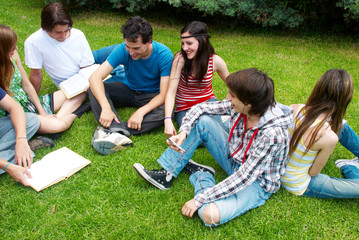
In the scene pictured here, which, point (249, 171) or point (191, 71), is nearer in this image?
point (249, 171)

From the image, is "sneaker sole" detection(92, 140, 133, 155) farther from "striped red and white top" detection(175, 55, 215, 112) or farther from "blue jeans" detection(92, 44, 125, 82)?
"blue jeans" detection(92, 44, 125, 82)

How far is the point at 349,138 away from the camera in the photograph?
2844 mm

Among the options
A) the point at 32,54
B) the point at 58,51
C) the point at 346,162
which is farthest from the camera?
the point at 58,51

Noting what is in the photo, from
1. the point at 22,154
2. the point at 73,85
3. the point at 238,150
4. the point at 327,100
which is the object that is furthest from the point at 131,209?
the point at 73,85

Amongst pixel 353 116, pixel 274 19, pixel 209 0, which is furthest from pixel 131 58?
pixel 274 19

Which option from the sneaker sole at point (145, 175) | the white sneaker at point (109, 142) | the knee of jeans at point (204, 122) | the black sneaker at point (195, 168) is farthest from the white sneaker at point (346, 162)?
the white sneaker at point (109, 142)

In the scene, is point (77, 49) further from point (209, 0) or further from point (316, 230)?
point (209, 0)

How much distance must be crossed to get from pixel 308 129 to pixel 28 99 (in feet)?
9.59

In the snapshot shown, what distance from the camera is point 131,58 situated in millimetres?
3455

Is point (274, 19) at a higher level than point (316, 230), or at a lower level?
higher

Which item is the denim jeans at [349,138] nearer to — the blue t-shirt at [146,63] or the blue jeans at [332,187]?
the blue jeans at [332,187]

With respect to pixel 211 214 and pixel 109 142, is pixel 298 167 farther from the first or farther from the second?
pixel 109 142

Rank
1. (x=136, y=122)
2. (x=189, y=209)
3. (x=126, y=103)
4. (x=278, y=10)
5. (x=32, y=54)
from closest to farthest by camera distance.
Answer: (x=189, y=209)
(x=136, y=122)
(x=32, y=54)
(x=126, y=103)
(x=278, y=10)

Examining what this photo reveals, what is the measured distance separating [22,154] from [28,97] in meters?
0.92
